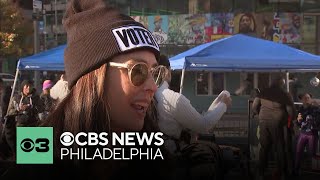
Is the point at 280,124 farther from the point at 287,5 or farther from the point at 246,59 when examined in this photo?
the point at 287,5

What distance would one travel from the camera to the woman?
1424 mm

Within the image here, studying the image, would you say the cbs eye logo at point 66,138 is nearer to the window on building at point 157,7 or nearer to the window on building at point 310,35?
the window on building at point 310,35

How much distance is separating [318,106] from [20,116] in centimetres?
454

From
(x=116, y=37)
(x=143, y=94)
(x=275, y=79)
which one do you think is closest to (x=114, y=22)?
(x=116, y=37)

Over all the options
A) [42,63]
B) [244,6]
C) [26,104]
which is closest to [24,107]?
[26,104]

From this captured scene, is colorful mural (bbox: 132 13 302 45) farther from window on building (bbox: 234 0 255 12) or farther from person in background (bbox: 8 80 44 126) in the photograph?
person in background (bbox: 8 80 44 126)

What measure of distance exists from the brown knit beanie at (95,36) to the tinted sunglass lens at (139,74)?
6 centimetres

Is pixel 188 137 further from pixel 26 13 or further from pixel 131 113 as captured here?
pixel 26 13

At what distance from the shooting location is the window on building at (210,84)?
19812 millimetres

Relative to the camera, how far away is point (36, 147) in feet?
5.19

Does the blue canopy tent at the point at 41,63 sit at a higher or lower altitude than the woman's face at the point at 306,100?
higher

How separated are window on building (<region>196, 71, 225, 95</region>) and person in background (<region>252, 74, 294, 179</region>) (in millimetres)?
13063

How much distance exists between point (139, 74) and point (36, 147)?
1.52 ft

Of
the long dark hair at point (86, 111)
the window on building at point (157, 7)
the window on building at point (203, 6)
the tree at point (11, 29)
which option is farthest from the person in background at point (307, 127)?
the tree at point (11, 29)
